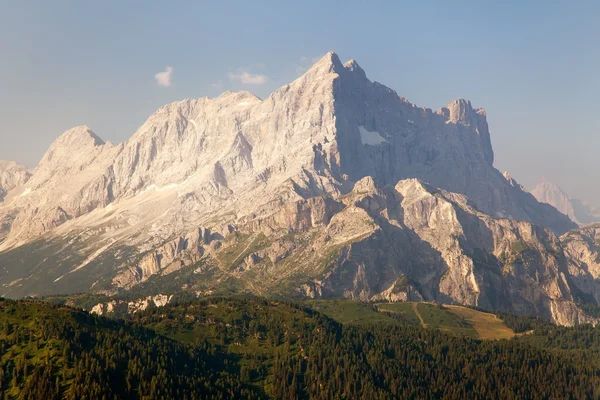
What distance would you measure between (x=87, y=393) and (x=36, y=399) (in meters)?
14.3

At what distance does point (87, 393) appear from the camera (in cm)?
19675

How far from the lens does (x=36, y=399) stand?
196 metres
